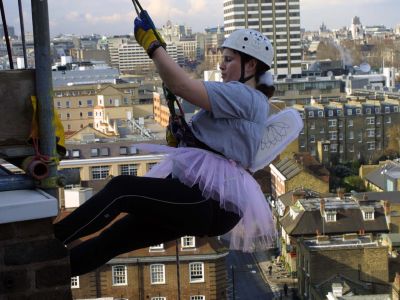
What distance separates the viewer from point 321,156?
118 feet

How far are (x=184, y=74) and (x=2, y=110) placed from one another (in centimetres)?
61

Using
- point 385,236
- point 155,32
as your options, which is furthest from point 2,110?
point 385,236

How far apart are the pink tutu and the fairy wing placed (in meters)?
0.15

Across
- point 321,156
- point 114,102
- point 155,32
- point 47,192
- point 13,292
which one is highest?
point 155,32

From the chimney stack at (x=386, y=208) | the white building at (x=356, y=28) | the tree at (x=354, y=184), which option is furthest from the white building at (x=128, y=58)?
the chimney stack at (x=386, y=208)

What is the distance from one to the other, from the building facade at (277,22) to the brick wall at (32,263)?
6020 centimetres

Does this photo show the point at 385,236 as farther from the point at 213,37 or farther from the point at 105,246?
the point at 213,37

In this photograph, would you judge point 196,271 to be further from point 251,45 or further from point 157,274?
point 251,45

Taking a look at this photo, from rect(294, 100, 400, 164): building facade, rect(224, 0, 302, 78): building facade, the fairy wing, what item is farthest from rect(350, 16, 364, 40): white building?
the fairy wing

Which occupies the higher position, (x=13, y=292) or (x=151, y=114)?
(x=13, y=292)

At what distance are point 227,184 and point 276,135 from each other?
462 millimetres

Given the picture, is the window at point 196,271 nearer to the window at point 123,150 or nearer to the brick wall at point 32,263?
the window at point 123,150

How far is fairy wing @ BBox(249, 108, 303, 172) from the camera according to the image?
10.8 ft

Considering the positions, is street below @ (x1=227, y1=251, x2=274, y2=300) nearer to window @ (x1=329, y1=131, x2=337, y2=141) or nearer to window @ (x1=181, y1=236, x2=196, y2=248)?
window @ (x1=181, y1=236, x2=196, y2=248)
